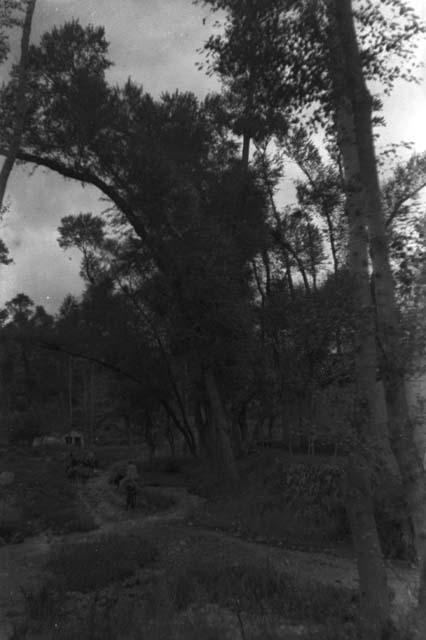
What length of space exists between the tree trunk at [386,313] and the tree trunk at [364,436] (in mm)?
124

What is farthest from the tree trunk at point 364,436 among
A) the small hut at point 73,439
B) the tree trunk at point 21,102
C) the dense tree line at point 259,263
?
the small hut at point 73,439

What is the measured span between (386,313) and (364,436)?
1.28 m

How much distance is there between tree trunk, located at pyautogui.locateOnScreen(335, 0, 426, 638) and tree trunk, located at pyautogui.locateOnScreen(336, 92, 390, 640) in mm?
124

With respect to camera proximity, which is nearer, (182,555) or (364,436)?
(364,436)

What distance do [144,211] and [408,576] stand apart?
1553 centimetres

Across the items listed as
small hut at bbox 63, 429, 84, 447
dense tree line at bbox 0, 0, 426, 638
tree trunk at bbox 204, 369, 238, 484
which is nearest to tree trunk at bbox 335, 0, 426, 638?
dense tree line at bbox 0, 0, 426, 638

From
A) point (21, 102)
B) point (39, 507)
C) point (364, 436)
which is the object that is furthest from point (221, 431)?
point (364, 436)

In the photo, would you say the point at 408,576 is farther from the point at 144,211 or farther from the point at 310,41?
the point at 144,211

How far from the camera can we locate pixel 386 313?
6.13 metres

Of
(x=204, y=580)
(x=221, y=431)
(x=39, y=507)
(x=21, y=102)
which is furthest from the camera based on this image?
(x=221, y=431)

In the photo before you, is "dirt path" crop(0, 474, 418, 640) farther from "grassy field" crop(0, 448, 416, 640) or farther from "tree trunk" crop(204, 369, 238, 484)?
"tree trunk" crop(204, 369, 238, 484)

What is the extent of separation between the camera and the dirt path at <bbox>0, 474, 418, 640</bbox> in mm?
9219

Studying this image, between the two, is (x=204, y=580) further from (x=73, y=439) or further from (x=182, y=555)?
(x=73, y=439)

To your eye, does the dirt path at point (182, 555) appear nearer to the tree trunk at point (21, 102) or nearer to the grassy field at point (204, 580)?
the grassy field at point (204, 580)
